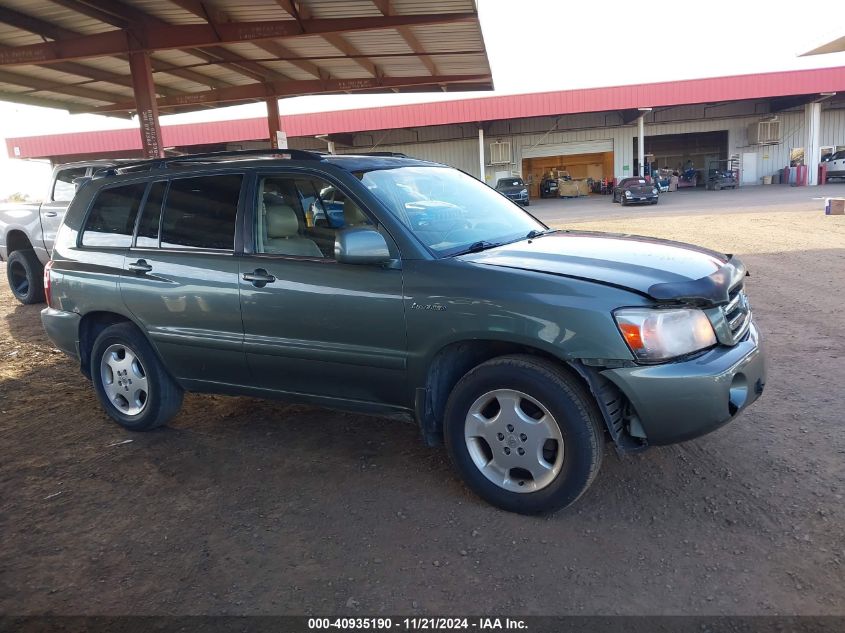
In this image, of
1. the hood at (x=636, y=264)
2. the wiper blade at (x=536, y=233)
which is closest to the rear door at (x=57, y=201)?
the wiper blade at (x=536, y=233)

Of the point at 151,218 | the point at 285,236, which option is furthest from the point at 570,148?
the point at 285,236

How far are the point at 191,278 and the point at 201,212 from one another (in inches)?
17.5

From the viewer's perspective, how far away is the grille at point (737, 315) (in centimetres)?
313

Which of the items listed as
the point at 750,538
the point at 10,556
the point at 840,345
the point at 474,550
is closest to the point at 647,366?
the point at 750,538

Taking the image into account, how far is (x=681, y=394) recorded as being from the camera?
2.80 metres

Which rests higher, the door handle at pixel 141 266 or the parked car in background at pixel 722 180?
the parked car in background at pixel 722 180

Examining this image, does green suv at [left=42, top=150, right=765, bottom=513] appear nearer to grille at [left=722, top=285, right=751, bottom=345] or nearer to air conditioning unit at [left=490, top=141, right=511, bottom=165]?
grille at [left=722, top=285, right=751, bottom=345]

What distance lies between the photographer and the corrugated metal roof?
1075cm

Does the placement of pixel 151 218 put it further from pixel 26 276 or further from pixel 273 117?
pixel 273 117

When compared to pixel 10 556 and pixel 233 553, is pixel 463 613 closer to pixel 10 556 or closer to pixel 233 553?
pixel 233 553

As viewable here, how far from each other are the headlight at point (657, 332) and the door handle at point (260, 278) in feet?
6.49

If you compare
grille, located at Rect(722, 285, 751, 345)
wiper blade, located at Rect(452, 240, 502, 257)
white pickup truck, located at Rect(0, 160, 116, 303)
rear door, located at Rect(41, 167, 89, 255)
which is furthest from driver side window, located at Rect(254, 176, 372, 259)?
rear door, located at Rect(41, 167, 89, 255)

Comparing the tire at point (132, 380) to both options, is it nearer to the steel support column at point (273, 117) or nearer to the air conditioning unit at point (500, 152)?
the steel support column at point (273, 117)

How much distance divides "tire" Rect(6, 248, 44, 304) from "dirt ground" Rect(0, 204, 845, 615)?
18.2 feet
